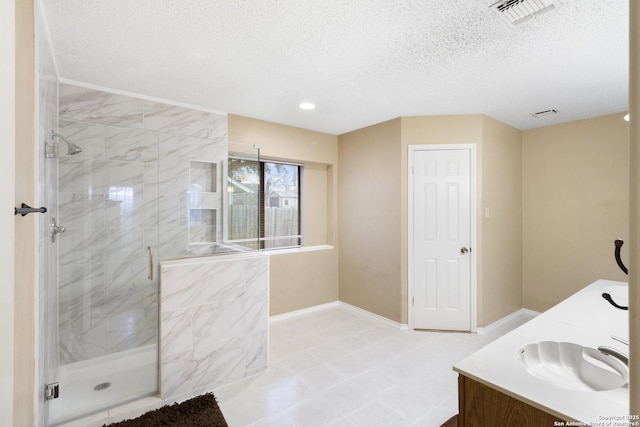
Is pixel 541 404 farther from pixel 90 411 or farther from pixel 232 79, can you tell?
pixel 232 79

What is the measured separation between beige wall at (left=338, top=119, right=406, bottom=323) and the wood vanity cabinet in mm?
2450

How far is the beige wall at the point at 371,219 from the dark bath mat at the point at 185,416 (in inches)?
86.0

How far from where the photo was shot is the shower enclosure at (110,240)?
7.36 ft

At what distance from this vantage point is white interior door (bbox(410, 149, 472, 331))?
3.44 m

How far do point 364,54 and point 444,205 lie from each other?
1.99 meters

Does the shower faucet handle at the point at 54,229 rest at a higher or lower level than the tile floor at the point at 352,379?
higher

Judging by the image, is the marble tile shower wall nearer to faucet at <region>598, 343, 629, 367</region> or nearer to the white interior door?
the white interior door

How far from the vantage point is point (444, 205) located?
3.48m

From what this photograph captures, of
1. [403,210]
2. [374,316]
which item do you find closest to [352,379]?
[374,316]

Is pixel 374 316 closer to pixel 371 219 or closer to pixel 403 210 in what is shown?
pixel 371 219

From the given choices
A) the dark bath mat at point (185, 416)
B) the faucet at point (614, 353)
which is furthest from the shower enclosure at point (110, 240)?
the faucet at point (614, 353)

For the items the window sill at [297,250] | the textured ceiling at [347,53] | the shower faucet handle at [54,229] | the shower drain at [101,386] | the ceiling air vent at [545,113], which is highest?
the textured ceiling at [347,53]

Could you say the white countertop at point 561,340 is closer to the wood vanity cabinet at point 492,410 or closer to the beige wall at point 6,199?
the wood vanity cabinet at point 492,410

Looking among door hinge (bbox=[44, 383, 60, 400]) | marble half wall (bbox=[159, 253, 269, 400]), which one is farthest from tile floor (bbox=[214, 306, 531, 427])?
door hinge (bbox=[44, 383, 60, 400])
